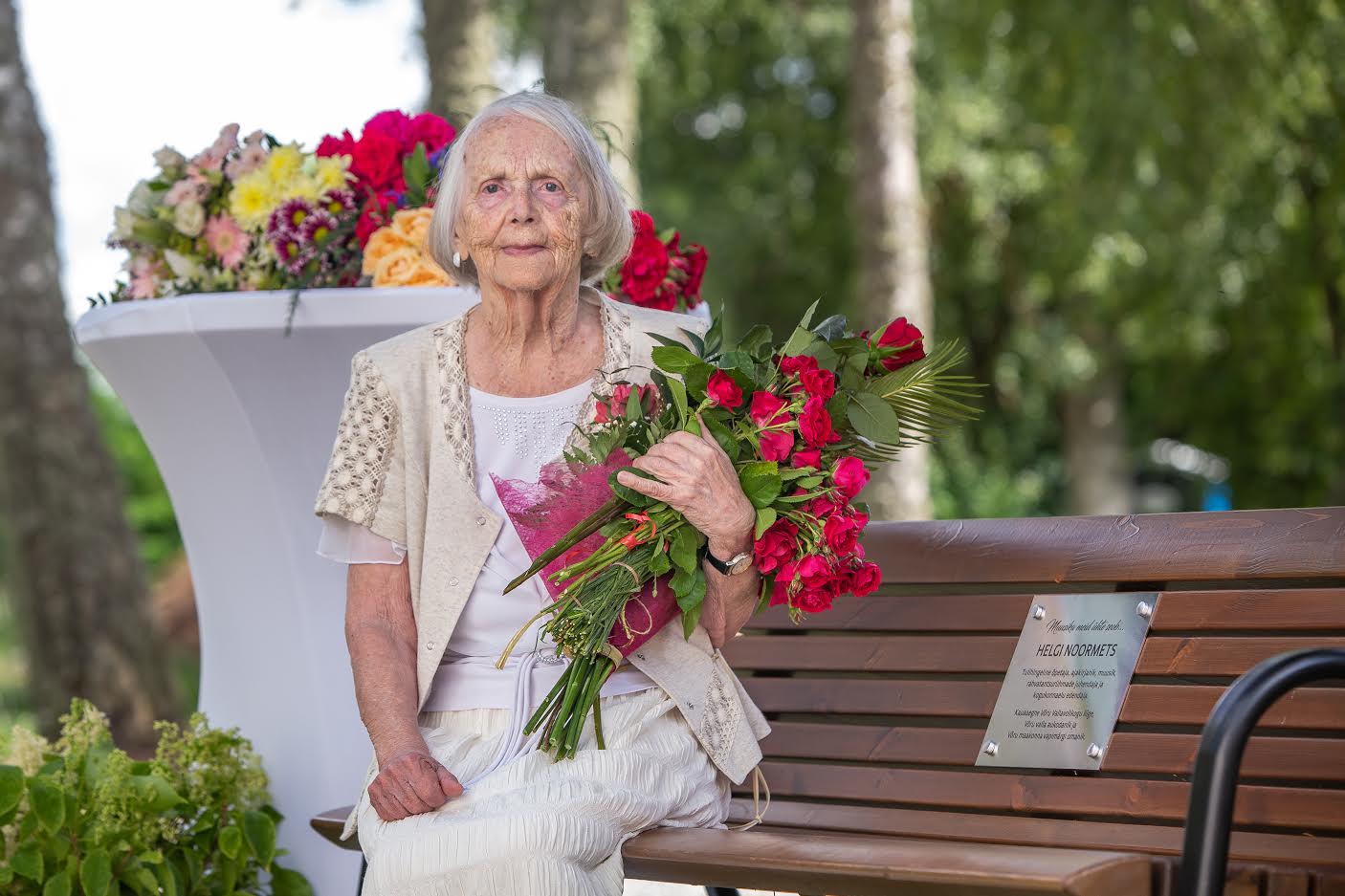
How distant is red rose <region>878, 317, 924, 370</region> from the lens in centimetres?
289

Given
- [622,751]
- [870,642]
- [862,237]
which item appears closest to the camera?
[622,751]

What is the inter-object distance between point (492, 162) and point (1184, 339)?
15866 millimetres

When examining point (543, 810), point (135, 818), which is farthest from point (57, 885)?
point (543, 810)

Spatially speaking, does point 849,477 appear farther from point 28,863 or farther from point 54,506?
point 54,506

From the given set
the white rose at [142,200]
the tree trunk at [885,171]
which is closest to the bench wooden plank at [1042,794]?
the white rose at [142,200]

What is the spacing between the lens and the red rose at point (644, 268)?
381 centimetres

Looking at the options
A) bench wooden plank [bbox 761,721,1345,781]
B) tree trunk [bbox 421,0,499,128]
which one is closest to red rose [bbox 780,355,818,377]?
bench wooden plank [bbox 761,721,1345,781]

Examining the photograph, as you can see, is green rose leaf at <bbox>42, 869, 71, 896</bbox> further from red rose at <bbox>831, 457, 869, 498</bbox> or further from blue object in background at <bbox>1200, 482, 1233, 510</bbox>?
blue object in background at <bbox>1200, 482, 1233, 510</bbox>

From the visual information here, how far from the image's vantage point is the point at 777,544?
2740mm

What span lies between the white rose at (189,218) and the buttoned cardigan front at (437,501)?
3.85 ft

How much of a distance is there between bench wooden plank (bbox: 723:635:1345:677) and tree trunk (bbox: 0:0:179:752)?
511 cm

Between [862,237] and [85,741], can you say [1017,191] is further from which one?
[85,741]

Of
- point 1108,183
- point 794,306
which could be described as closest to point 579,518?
point 1108,183

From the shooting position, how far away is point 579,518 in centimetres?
285
